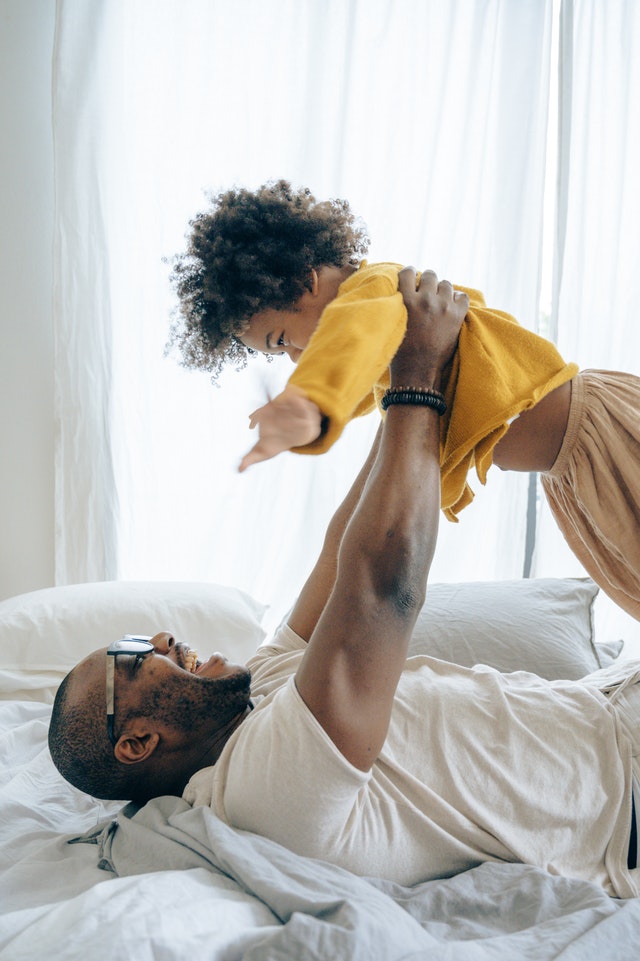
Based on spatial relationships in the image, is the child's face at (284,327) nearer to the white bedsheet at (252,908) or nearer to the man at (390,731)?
the man at (390,731)

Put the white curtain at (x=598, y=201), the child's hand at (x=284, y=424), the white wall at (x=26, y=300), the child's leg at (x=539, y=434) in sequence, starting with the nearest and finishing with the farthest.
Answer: the child's hand at (x=284, y=424), the child's leg at (x=539, y=434), the white wall at (x=26, y=300), the white curtain at (x=598, y=201)

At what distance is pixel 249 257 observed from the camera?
53.7 inches

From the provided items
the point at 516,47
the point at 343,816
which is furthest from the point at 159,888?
the point at 516,47

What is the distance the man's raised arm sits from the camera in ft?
3.26

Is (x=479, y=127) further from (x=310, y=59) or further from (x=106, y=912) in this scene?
(x=106, y=912)

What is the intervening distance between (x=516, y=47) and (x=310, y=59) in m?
0.72

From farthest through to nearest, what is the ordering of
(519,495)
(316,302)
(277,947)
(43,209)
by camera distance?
(519,495)
(43,209)
(316,302)
(277,947)

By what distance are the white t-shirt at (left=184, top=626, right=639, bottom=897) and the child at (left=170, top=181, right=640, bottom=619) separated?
30 centimetres

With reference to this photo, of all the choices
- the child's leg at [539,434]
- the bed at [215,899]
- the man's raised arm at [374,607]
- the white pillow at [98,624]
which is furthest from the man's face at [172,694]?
the white pillow at [98,624]

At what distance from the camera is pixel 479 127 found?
2.70 meters

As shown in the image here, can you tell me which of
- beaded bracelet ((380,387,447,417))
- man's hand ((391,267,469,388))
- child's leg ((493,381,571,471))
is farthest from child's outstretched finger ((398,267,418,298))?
child's leg ((493,381,571,471))

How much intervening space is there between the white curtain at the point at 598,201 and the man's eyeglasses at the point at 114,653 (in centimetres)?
184

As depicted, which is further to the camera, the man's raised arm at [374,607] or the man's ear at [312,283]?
the man's ear at [312,283]

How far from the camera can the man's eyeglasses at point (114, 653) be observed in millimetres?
1258
